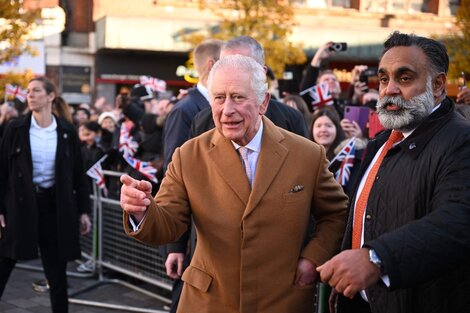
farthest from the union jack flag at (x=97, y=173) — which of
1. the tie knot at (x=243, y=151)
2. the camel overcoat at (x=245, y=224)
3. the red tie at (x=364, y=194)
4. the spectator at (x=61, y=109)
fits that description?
the red tie at (x=364, y=194)

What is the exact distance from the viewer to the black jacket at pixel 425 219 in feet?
7.46

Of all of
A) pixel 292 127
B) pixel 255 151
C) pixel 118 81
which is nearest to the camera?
pixel 255 151

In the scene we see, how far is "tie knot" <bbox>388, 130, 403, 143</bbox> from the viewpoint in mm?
2871

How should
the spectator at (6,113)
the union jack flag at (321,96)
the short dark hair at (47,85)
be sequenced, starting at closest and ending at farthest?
the short dark hair at (47,85)
the union jack flag at (321,96)
the spectator at (6,113)

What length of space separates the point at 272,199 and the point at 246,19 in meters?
19.0

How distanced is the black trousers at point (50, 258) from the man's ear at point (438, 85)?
3.96 m

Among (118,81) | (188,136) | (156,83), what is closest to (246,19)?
(118,81)

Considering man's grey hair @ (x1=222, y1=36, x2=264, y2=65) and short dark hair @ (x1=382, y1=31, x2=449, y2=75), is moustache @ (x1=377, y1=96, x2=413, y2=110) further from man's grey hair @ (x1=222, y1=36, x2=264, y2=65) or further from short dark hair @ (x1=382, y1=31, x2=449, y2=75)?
man's grey hair @ (x1=222, y1=36, x2=264, y2=65)

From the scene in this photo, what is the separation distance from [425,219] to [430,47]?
2.56 feet

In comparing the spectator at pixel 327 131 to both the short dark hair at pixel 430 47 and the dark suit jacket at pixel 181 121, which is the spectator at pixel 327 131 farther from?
the short dark hair at pixel 430 47

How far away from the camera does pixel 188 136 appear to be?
15.1 feet

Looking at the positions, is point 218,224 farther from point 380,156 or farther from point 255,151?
point 380,156

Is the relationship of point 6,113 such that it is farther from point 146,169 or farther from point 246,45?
point 246,45

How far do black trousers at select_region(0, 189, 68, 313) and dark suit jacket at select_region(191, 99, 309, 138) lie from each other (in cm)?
210
